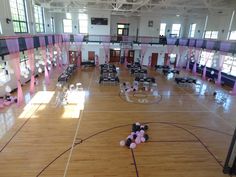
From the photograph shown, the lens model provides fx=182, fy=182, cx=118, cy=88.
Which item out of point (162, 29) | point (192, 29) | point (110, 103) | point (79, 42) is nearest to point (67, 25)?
point (79, 42)

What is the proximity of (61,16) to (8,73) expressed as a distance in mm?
13532

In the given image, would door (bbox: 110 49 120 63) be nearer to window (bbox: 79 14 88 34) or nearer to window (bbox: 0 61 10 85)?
Result: window (bbox: 79 14 88 34)

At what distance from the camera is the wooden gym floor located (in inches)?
255

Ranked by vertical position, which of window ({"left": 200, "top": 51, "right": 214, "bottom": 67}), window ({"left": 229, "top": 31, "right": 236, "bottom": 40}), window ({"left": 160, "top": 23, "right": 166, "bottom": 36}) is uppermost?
window ({"left": 160, "top": 23, "right": 166, "bottom": 36})

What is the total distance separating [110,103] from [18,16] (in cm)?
1002

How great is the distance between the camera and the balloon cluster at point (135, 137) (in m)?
7.73

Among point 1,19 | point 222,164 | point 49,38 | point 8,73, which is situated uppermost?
point 1,19

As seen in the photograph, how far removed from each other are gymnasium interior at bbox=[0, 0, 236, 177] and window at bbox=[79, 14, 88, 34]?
13 centimetres

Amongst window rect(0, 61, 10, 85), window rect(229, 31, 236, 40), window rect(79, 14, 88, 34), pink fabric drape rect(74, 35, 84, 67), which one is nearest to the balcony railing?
pink fabric drape rect(74, 35, 84, 67)

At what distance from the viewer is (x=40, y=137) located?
26.6 ft

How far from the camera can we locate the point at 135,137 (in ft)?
26.8

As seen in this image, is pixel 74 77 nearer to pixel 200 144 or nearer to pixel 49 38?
pixel 49 38

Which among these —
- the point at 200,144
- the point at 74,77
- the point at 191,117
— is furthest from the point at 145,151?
the point at 74,77

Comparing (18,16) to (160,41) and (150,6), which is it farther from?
(160,41)
